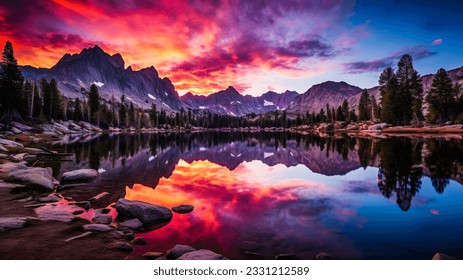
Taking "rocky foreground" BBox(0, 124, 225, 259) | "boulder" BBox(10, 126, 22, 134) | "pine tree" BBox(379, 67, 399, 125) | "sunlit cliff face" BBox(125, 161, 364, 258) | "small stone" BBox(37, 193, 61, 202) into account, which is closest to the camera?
"rocky foreground" BBox(0, 124, 225, 259)

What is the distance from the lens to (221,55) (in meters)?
16.6

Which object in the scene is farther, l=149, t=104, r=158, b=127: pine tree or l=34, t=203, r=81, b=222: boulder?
l=149, t=104, r=158, b=127: pine tree

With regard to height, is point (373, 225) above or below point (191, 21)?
below

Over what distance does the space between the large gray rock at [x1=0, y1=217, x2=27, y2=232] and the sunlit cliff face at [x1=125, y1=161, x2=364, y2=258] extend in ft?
11.3

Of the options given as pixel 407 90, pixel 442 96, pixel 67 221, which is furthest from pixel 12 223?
pixel 442 96

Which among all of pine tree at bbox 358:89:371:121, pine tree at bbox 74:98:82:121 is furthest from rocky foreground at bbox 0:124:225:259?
pine tree at bbox 358:89:371:121

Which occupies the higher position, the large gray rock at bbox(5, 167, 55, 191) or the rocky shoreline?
the large gray rock at bbox(5, 167, 55, 191)

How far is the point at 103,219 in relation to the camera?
28.9ft

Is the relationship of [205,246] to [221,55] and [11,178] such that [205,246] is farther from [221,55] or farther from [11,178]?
[221,55]

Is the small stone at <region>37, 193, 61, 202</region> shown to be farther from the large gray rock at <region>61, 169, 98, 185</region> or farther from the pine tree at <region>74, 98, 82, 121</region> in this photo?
the pine tree at <region>74, 98, 82, 121</region>

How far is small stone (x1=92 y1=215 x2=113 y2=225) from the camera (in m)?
8.67

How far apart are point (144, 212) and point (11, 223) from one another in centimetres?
352

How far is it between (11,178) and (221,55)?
1262cm
